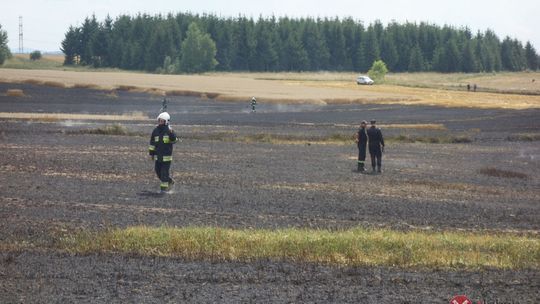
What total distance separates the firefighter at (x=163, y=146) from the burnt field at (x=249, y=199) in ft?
1.45

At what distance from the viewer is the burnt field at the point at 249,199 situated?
1180 centimetres

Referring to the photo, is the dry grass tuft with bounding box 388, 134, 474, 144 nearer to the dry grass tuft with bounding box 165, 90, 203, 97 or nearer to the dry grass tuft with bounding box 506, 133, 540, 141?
the dry grass tuft with bounding box 506, 133, 540, 141

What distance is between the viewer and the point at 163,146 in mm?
21328

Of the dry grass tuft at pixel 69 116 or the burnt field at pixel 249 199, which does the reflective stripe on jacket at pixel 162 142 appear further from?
the dry grass tuft at pixel 69 116

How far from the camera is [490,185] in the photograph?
27.8 m

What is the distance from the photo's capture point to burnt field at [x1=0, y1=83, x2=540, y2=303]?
11.8 metres

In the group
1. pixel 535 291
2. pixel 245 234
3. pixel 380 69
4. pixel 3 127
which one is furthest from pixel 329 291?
pixel 380 69

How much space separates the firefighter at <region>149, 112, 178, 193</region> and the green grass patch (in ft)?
17.1

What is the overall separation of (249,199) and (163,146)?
2.41 meters

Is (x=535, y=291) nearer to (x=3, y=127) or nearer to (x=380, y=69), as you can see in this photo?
(x=3, y=127)

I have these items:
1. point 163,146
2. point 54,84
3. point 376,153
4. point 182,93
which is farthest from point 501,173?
point 54,84

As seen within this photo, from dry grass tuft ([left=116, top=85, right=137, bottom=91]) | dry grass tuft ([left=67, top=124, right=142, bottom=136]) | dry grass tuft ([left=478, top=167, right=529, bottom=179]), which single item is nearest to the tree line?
dry grass tuft ([left=116, top=85, right=137, bottom=91])

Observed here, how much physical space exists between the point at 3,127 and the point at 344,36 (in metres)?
159

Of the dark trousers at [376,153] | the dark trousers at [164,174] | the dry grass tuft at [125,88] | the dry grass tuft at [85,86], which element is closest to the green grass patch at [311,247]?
the dark trousers at [164,174]
